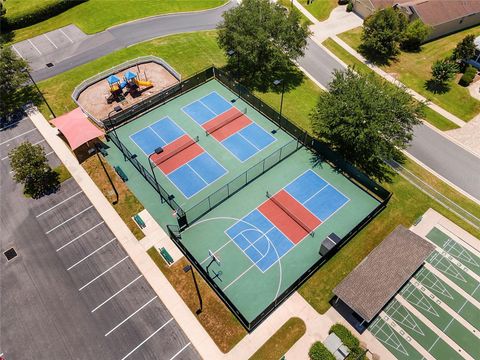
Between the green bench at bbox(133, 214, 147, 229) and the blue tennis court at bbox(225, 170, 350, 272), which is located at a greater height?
the green bench at bbox(133, 214, 147, 229)

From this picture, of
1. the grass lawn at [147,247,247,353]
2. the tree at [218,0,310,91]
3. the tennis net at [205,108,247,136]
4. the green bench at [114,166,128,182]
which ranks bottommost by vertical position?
the grass lawn at [147,247,247,353]

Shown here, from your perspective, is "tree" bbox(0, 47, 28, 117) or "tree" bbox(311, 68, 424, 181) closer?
"tree" bbox(311, 68, 424, 181)

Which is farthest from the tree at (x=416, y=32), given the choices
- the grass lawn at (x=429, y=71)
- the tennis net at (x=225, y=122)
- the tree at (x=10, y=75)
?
the tree at (x=10, y=75)

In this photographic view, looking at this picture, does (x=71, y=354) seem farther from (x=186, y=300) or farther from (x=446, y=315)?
(x=446, y=315)

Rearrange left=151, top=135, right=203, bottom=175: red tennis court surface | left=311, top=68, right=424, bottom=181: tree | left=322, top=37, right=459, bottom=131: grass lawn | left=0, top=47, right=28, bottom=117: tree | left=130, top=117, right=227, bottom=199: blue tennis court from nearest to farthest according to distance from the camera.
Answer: left=311, top=68, right=424, bottom=181: tree
left=130, top=117, right=227, bottom=199: blue tennis court
left=151, top=135, right=203, bottom=175: red tennis court surface
left=0, top=47, right=28, bottom=117: tree
left=322, top=37, right=459, bottom=131: grass lawn

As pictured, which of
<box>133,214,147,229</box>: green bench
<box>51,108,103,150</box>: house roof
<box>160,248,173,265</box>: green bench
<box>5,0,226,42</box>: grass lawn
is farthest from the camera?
<box>5,0,226,42</box>: grass lawn

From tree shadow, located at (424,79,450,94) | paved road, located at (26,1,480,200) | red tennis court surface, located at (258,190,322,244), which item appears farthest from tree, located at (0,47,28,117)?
tree shadow, located at (424,79,450,94)

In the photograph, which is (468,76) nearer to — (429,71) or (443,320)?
(429,71)

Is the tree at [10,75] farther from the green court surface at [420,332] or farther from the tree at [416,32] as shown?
the tree at [416,32]

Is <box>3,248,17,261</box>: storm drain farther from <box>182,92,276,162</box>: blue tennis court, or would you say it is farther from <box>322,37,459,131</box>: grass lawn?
<box>322,37,459,131</box>: grass lawn
